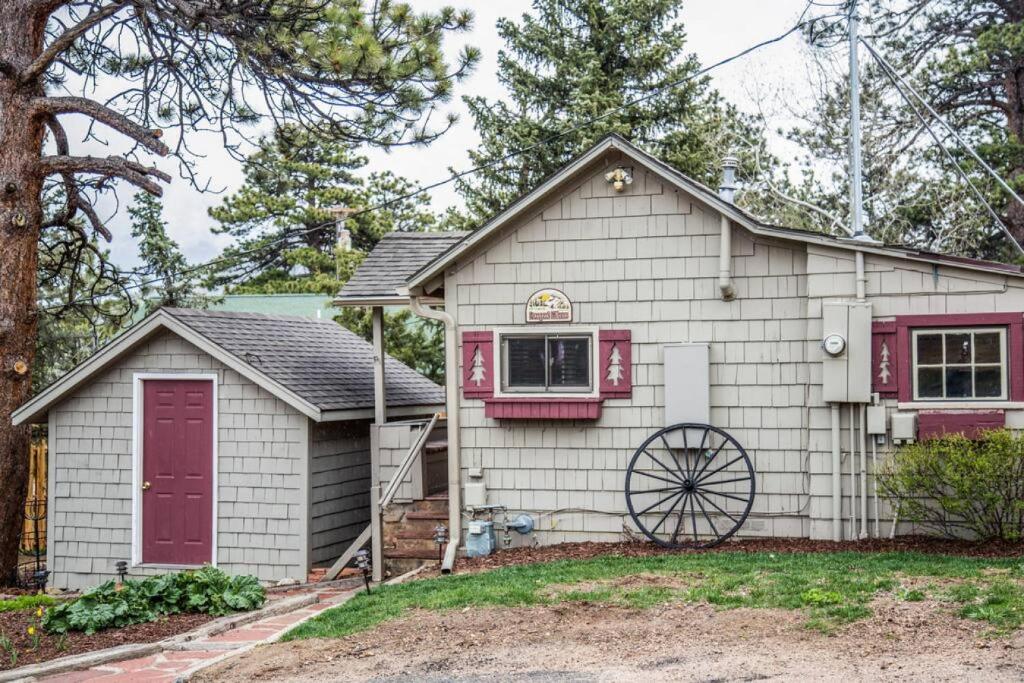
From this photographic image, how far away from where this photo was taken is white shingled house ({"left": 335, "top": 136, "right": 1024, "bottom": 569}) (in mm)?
9789

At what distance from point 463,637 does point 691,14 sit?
21306mm

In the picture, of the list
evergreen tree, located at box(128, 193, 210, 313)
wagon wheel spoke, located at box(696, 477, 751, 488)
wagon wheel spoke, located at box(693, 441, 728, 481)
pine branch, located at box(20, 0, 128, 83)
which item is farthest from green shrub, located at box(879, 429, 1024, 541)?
evergreen tree, located at box(128, 193, 210, 313)

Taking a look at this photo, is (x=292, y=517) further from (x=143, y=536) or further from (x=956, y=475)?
(x=956, y=475)

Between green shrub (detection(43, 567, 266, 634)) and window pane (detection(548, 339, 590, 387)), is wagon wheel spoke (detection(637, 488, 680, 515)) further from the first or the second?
green shrub (detection(43, 567, 266, 634))

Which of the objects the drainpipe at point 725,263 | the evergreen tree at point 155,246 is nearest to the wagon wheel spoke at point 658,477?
the drainpipe at point 725,263

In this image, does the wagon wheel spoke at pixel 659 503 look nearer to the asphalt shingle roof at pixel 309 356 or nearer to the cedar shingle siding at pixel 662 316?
the cedar shingle siding at pixel 662 316

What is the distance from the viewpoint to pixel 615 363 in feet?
35.0

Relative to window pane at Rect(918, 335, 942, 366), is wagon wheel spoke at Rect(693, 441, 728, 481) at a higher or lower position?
lower

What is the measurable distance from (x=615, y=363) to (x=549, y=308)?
89cm

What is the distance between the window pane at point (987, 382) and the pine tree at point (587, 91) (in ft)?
47.4

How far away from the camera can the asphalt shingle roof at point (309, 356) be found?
39.9 feet

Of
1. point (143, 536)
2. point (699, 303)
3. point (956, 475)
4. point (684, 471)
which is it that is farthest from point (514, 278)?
point (143, 536)

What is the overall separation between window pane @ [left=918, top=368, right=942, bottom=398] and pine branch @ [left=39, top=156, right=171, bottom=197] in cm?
860

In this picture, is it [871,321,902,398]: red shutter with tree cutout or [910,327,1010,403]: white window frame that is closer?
[910,327,1010,403]: white window frame
